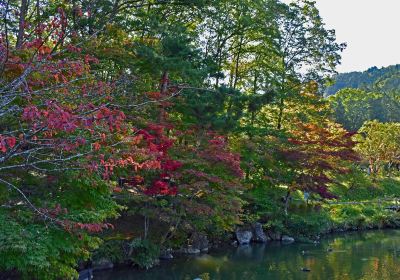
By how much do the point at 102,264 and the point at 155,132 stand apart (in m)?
3.71

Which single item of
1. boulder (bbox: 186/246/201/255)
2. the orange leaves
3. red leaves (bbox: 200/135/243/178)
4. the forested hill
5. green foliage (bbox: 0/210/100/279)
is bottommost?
boulder (bbox: 186/246/201/255)

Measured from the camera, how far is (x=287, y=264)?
1273 centimetres

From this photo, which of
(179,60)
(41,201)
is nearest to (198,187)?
(179,60)

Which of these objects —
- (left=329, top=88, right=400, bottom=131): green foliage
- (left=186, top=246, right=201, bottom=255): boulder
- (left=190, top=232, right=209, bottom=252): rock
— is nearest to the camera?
(left=186, top=246, right=201, bottom=255): boulder

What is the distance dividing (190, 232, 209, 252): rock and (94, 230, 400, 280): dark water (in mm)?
441

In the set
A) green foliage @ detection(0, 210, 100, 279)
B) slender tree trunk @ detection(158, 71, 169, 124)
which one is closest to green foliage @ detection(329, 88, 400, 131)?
slender tree trunk @ detection(158, 71, 169, 124)

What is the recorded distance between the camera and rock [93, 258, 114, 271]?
36.3ft

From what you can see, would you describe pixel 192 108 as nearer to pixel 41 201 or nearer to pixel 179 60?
pixel 179 60

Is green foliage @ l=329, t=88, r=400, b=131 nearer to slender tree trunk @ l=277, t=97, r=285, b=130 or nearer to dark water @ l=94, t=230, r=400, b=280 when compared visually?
slender tree trunk @ l=277, t=97, r=285, b=130

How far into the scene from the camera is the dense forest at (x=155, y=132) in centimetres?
505

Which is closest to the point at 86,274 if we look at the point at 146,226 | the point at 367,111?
the point at 146,226

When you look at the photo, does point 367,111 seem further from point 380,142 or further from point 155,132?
point 155,132

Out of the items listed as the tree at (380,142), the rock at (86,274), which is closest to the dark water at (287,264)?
the rock at (86,274)

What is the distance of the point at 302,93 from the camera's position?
19.0 meters
